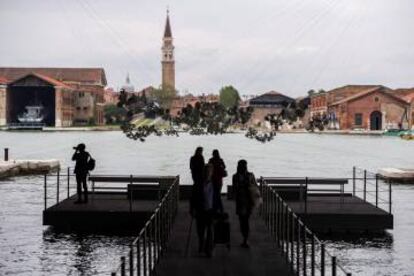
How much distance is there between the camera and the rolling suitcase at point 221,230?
1450 cm

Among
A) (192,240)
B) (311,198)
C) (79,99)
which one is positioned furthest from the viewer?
(79,99)

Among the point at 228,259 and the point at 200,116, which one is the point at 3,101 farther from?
the point at 228,259

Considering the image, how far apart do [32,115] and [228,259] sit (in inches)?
6299

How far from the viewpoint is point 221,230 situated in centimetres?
1459

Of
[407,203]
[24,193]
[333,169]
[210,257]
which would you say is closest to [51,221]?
[210,257]

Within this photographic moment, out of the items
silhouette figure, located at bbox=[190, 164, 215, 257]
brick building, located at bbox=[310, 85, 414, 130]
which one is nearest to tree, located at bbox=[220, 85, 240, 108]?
silhouette figure, located at bbox=[190, 164, 215, 257]

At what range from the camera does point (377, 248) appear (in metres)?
20.7

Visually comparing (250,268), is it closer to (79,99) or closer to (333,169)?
(333,169)

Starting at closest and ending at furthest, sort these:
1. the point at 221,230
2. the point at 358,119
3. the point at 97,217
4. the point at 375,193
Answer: the point at 221,230 → the point at 97,217 → the point at 375,193 → the point at 358,119

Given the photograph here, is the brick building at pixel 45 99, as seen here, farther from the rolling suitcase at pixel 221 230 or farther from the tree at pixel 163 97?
the rolling suitcase at pixel 221 230

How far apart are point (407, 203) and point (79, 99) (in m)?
162

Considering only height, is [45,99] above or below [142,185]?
above

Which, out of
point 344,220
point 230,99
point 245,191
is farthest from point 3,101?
point 245,191

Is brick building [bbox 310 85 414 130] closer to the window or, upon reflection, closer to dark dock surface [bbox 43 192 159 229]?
the window
